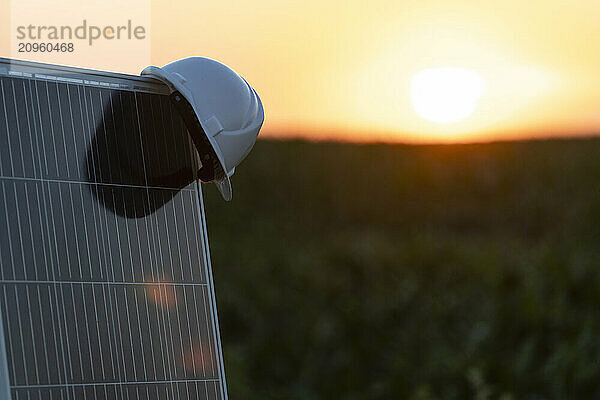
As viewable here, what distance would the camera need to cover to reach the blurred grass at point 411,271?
7383 millimetres

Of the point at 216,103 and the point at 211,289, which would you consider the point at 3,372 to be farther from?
the point at 216,103

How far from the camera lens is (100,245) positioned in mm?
2295

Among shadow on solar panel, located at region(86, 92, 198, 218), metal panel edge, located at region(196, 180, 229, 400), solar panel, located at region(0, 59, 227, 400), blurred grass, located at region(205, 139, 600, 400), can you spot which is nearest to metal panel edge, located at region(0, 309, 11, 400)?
solar panel, located at region(0, 59, 227, 400)

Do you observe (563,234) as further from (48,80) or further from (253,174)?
(48,80)

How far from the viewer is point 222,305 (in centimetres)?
884

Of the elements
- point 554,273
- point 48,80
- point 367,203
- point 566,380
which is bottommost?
point 566,380

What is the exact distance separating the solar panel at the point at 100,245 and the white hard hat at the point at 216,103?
0.41 feet

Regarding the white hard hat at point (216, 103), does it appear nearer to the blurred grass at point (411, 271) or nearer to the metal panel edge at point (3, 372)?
the metal panel edge at point (3, 372)

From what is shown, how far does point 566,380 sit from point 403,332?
172cm

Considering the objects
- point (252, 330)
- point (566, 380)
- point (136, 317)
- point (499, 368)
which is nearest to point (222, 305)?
point (252, 330)

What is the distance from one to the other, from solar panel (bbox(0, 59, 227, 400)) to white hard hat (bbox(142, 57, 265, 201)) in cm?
12

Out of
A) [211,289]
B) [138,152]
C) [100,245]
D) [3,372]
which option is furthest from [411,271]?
[3,372]

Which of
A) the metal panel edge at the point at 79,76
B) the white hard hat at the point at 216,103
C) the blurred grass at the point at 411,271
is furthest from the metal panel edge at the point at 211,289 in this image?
the blurred grass at the point at 411,271

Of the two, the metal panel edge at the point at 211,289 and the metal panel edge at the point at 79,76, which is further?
the metal panel edge at the point at 211,289
